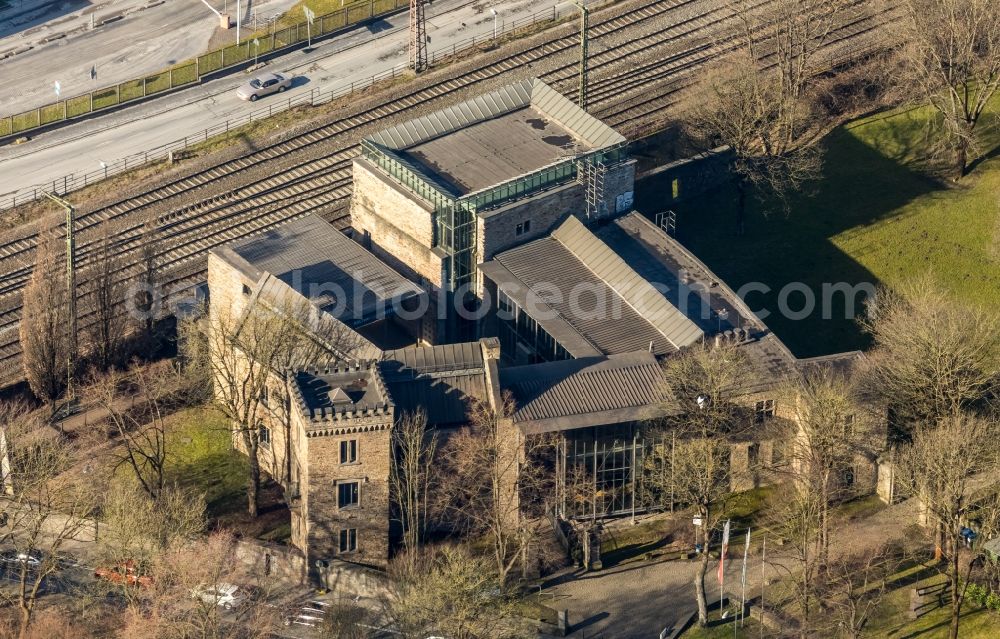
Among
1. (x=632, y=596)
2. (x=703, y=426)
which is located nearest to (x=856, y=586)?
(x=703, y=426)

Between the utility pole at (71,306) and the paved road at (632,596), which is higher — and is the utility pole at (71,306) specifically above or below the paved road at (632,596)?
above

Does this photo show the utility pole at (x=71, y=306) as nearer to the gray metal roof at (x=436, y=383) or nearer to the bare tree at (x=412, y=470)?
the gray metal roof at (x=436, y=383)

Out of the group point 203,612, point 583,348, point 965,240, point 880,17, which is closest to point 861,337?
point 965,240

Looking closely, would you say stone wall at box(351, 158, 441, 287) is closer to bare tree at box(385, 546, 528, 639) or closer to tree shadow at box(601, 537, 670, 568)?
tree shadow at box(601, 537, 670, 568)

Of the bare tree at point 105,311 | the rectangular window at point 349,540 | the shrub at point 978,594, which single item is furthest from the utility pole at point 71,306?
the shrub at point 978,594

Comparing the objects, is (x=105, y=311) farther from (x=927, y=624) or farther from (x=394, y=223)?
(x=927, y=624)

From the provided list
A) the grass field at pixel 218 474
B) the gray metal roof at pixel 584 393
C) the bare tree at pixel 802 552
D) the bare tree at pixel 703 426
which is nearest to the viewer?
the bare tree at pixel 802 552
